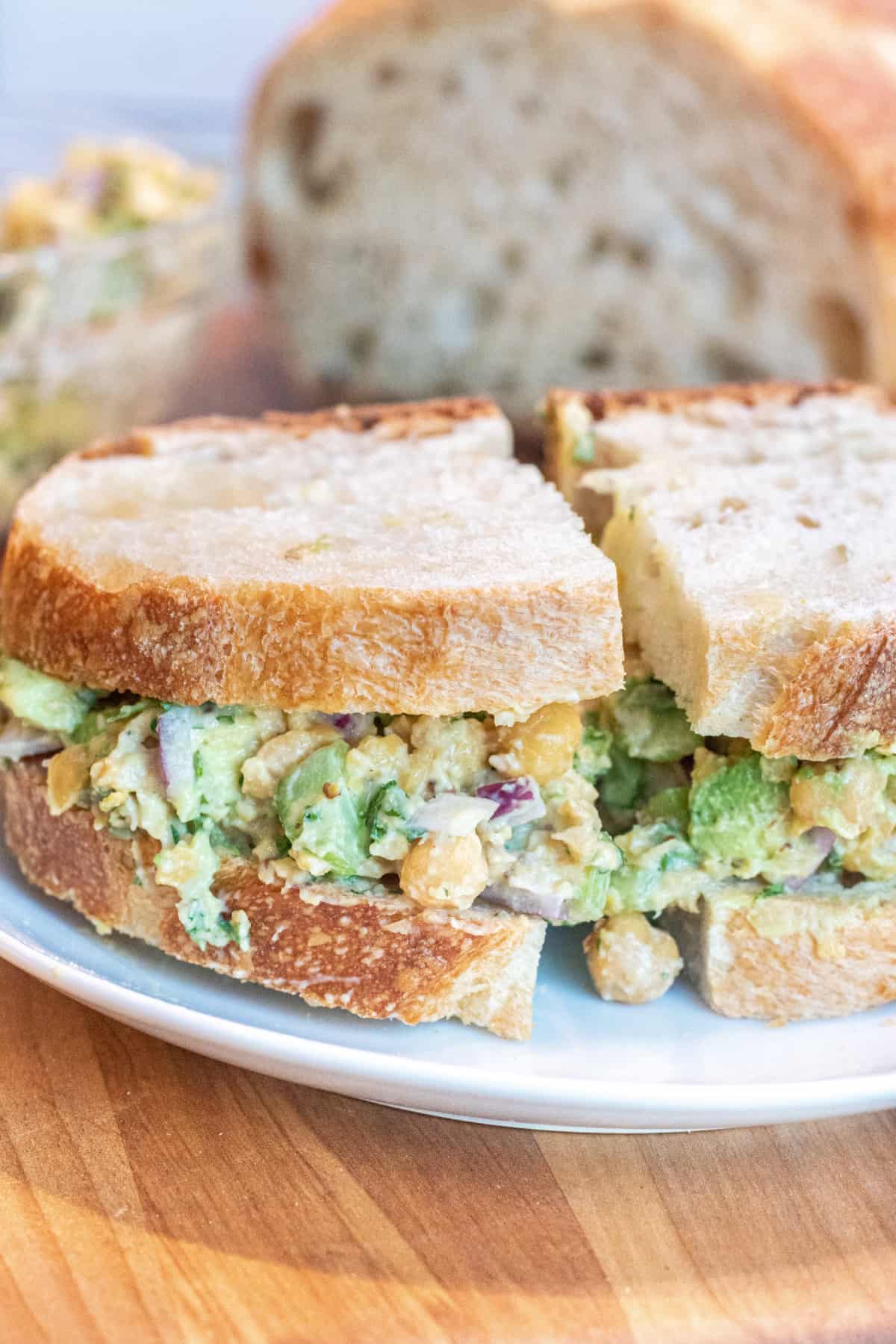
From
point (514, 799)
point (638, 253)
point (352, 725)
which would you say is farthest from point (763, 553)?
point (638, 253)

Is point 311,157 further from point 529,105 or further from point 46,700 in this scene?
point 46,700

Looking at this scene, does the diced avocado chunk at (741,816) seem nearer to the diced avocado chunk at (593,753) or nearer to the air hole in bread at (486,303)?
the diced avocado chunk at (593,753)

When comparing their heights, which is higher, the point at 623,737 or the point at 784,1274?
the point at 623,737

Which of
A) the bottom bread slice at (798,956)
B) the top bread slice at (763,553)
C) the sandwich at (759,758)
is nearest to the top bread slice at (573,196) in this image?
the top bread slice at (763,553)

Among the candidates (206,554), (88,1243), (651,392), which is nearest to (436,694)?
(206,554)

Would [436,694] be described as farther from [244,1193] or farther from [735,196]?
[735,196]
